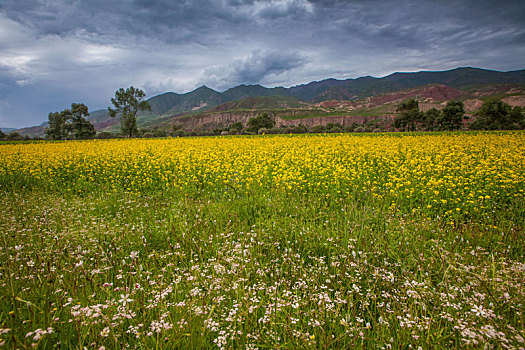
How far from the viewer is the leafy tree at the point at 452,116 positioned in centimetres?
6003

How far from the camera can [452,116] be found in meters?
60.8

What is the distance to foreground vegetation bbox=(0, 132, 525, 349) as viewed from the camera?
219cm

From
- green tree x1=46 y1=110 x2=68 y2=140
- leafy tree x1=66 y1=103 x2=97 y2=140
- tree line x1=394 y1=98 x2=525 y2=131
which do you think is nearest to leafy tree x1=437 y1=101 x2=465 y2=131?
tree line x1=394 y1=98 x2=525 y2=131

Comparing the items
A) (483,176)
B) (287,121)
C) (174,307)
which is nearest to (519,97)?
(287,121)

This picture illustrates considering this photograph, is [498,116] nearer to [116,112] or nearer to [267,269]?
[267,269]

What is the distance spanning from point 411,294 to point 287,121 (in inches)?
6967

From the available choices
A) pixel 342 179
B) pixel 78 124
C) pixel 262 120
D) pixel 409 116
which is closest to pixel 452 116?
pixel 409 116

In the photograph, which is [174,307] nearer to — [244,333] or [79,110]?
[244,333]

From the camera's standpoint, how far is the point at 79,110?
229 feet

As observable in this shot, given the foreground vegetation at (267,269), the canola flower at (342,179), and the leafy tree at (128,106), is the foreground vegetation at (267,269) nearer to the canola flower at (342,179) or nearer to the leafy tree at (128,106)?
the canola flower at (342,179)

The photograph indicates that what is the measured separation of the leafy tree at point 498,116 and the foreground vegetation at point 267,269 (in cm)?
6425

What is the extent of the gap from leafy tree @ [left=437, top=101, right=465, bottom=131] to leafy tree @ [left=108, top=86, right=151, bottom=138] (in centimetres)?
8305

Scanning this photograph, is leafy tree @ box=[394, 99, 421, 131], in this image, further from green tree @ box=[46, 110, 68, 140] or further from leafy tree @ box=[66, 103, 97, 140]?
green tree @ box=[46, 110, 68, 140]

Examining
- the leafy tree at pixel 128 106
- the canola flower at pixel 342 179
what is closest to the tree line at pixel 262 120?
the leafy tree at pixel 128 106
